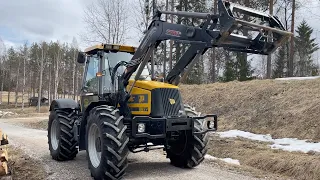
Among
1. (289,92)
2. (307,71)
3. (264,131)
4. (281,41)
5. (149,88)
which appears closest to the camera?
(281,41)

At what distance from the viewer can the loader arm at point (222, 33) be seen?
19.7ft

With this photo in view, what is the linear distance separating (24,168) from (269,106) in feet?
34.5

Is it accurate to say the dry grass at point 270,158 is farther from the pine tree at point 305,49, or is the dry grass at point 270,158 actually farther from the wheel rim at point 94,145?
the pine tree at point 305,49

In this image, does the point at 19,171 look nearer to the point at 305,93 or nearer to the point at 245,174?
the point at 245,174

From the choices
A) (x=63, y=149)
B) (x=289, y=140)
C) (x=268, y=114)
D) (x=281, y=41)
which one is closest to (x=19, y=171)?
(x=63, y=149)

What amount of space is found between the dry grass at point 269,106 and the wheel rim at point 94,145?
7.33 m

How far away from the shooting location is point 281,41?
6.47 m

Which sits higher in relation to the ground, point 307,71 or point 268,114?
point 307,71

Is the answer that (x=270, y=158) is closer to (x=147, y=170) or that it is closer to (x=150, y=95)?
(x=147, y=170)

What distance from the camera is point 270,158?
29.5 ft

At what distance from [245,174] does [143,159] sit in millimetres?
2839

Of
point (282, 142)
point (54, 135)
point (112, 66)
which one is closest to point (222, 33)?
point (112, 66)

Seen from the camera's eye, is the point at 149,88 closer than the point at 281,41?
No

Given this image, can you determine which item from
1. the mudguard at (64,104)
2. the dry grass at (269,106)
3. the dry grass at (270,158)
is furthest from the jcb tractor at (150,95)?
the dry grass at (269,106)
